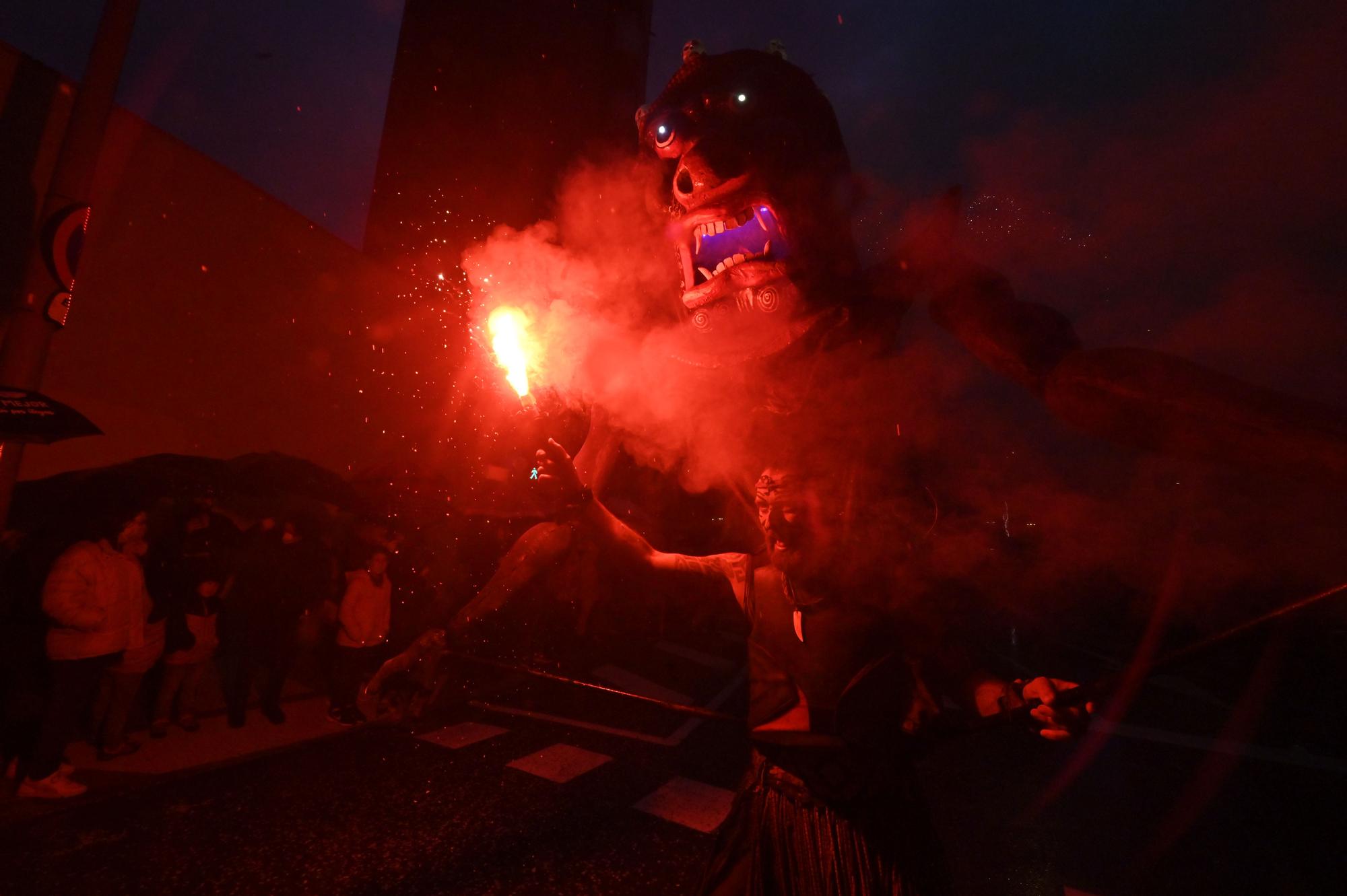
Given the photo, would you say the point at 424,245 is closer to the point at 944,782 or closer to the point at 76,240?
the point at 76,240

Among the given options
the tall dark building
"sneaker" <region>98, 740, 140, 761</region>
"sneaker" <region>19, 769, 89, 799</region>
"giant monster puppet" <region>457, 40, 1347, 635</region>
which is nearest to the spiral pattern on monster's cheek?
"giant monster puppet" <region>457, 40, 1347, 635</region>

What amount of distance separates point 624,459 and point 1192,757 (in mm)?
8117

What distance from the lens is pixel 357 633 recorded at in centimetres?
680

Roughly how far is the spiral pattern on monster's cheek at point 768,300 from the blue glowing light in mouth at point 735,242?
0.12 metres

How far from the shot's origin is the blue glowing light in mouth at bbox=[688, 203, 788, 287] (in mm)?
2352

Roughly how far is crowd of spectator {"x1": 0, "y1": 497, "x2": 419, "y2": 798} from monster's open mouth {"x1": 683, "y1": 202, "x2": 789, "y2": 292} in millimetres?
3938

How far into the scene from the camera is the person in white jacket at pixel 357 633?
6.82m

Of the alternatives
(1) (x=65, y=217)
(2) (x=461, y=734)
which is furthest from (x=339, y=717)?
(1) (x=65, y=217)

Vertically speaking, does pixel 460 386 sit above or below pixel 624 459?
above

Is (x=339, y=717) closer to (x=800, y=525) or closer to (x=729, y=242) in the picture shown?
(x=800, y=525)

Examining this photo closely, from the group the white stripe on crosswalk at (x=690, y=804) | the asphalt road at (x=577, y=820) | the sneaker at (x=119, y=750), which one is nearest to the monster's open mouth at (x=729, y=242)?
the asphalt road at (x=577, y=820)

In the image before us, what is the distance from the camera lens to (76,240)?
587 cm

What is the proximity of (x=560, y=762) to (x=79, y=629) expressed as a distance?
152 inches

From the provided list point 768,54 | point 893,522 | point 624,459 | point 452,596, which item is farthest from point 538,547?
point 768,54
